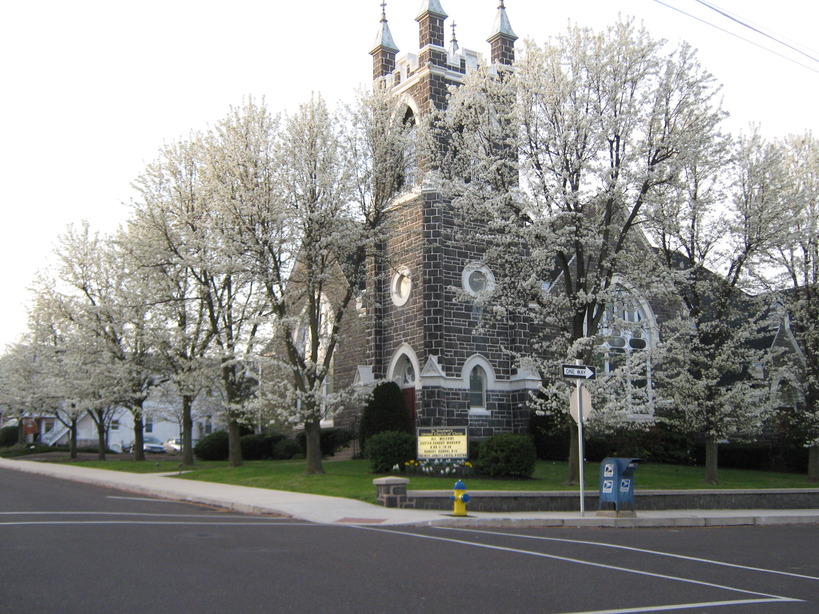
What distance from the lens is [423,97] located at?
28.4 m

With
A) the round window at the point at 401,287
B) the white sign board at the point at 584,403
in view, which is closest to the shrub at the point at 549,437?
the round window at the point at 401,287

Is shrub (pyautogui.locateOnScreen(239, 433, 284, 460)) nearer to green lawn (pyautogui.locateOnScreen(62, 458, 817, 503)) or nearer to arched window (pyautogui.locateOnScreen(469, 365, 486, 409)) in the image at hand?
green lawn (pyautogui.locateOnScreen(62, 458, 817, 503))

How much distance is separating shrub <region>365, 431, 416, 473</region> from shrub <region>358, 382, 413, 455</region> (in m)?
2.63

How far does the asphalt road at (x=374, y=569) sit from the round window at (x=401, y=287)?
47.7 feet

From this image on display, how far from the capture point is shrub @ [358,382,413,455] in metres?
25.9

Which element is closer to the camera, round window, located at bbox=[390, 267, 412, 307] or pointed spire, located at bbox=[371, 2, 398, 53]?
round window, located at bbox=[390, 267, 412, 307]

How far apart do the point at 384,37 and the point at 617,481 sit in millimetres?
20151

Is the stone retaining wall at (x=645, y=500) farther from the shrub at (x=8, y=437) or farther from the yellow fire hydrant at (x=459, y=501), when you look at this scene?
the shrub at (x=8, y=437)

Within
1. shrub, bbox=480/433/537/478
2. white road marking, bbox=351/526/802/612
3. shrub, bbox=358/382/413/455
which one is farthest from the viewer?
shrub, bbox=358/382/413/455

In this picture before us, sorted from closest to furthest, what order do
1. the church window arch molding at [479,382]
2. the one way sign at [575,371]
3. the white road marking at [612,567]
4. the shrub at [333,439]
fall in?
the white road marking at [612,567] → the one way sign at [575,371] → the church window arch molding at [479,382] → the shrub at [333,439]

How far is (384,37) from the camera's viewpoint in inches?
1198

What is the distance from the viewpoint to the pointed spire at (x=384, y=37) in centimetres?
3031

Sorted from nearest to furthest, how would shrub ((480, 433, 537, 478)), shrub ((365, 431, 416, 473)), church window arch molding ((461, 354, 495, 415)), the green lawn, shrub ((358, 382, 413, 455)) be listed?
the green lawn
shrub ((480, 433, 537, 478))
shrub ((365, 431, 416, 473))
shrub ((358, 382, 413, 455))
church window arch molding ((461, 354, 495, 415))

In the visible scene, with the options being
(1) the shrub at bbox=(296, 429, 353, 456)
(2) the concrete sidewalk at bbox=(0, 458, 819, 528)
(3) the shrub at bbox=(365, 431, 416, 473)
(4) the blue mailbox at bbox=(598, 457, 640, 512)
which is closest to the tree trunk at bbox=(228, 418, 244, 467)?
(1) the shrub at bbox=(296, 429, 353, 456)
